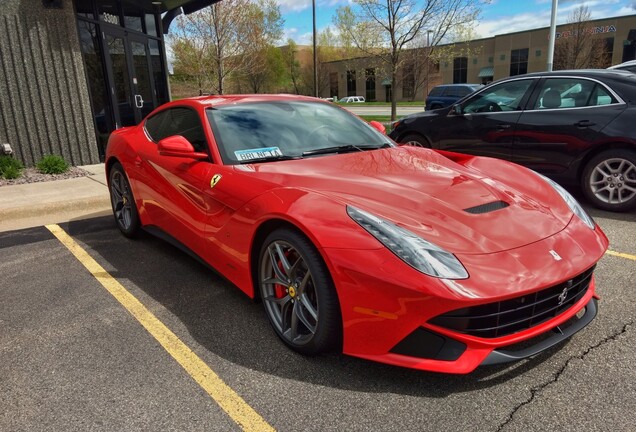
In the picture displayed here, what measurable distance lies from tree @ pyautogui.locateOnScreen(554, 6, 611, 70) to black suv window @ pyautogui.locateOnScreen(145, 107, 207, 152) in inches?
1344

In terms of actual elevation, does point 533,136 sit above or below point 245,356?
above

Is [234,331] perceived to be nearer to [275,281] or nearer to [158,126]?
[275,281]

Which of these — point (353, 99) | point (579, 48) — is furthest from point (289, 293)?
point (353, 99)

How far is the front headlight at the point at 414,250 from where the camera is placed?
2.01 metres

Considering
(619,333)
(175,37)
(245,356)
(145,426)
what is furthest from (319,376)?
(175,37)

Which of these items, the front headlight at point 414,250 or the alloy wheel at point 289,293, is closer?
the front headlight at point 414,250

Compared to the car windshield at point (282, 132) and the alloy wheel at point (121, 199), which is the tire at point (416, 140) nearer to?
the car windshield at point (282, 132)

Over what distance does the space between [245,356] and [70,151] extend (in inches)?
307

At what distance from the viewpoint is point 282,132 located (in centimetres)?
339

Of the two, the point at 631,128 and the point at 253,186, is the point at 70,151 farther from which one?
the point at 631,128

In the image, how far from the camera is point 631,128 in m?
4.93

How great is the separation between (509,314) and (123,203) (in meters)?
3.99

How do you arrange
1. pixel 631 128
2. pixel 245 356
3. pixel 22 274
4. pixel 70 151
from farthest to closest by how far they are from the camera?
pixel 70 151
pixel 631 128
pixel 22 274
pixel 245 356

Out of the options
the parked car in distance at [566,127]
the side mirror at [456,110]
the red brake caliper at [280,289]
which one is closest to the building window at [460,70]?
the side mirror at [456,110]
